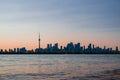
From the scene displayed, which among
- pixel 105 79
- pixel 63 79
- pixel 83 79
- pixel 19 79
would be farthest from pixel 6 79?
pixel 105 79

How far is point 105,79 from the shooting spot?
48.4 metres

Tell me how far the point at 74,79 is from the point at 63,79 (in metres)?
1.90

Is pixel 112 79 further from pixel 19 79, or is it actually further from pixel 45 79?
pixel 19 79

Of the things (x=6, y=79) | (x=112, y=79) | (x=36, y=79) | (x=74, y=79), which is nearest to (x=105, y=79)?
(x=112, y=79)

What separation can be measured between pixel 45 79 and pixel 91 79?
7.91 m

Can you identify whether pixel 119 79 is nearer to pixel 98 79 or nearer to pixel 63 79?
pixel 98 79

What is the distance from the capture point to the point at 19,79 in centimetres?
4834

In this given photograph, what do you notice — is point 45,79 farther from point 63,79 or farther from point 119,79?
point 119,79

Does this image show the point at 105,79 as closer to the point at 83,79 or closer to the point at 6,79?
the point at 83,79

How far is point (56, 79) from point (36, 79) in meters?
3.42

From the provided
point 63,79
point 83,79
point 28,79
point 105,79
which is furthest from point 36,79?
point 105,79

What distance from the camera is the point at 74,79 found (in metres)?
48.9

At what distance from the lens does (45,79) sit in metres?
48.5

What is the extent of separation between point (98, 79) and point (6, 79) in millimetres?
15608
